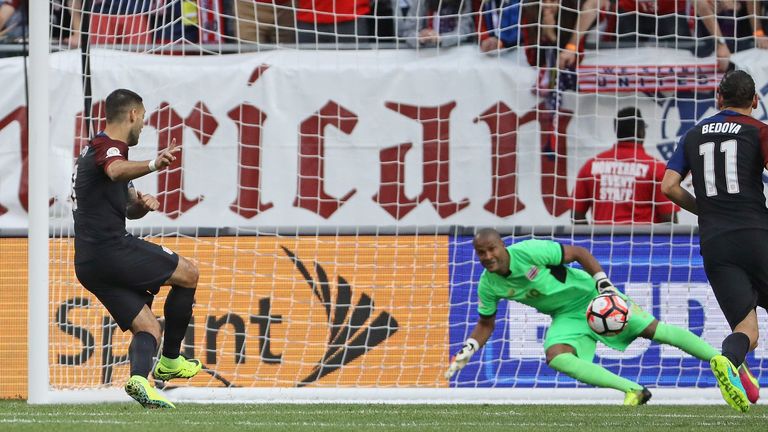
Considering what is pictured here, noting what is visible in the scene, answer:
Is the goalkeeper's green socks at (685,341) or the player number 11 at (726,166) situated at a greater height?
the player number 11 at (726,166)

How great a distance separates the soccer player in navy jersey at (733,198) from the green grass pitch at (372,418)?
67cm

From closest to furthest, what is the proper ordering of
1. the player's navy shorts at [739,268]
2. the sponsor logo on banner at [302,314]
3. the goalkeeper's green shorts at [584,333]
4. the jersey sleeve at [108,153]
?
1. the player's navy shorts at [739,268]
2. the jersey sleeve at [108,153]
3. the goalkeeper's green shorts at [584,333]
4. the sponsor logo on banner at [302,314]

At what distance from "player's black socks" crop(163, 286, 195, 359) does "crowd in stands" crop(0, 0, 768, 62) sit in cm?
332

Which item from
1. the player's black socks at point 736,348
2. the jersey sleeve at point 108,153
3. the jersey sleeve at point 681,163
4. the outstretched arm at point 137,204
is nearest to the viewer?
the player's black socks at point 736,348

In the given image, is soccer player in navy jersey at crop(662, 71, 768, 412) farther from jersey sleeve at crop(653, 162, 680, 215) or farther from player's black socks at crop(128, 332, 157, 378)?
jersey sleeve at crop(653, 162, 680, 215)

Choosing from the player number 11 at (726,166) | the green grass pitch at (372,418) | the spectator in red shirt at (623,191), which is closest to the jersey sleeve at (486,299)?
the green grass pitch at (372,418)

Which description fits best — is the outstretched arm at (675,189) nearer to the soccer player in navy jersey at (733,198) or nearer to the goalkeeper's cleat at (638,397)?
the soccer player in navy jersey at (733,198)

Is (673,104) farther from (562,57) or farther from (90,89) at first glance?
(90,89)

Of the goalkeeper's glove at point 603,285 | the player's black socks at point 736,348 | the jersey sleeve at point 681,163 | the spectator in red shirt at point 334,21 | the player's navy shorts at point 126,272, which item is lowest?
the goalkeeper's glove at point 603,285

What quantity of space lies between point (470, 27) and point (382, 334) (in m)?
2.56

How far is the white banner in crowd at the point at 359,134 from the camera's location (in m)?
10.9

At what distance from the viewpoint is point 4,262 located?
10.5 meters

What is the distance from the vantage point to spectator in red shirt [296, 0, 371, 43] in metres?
10.9

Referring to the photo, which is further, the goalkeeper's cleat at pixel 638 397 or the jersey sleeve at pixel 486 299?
the jersey sleeve at pixel 486 299
